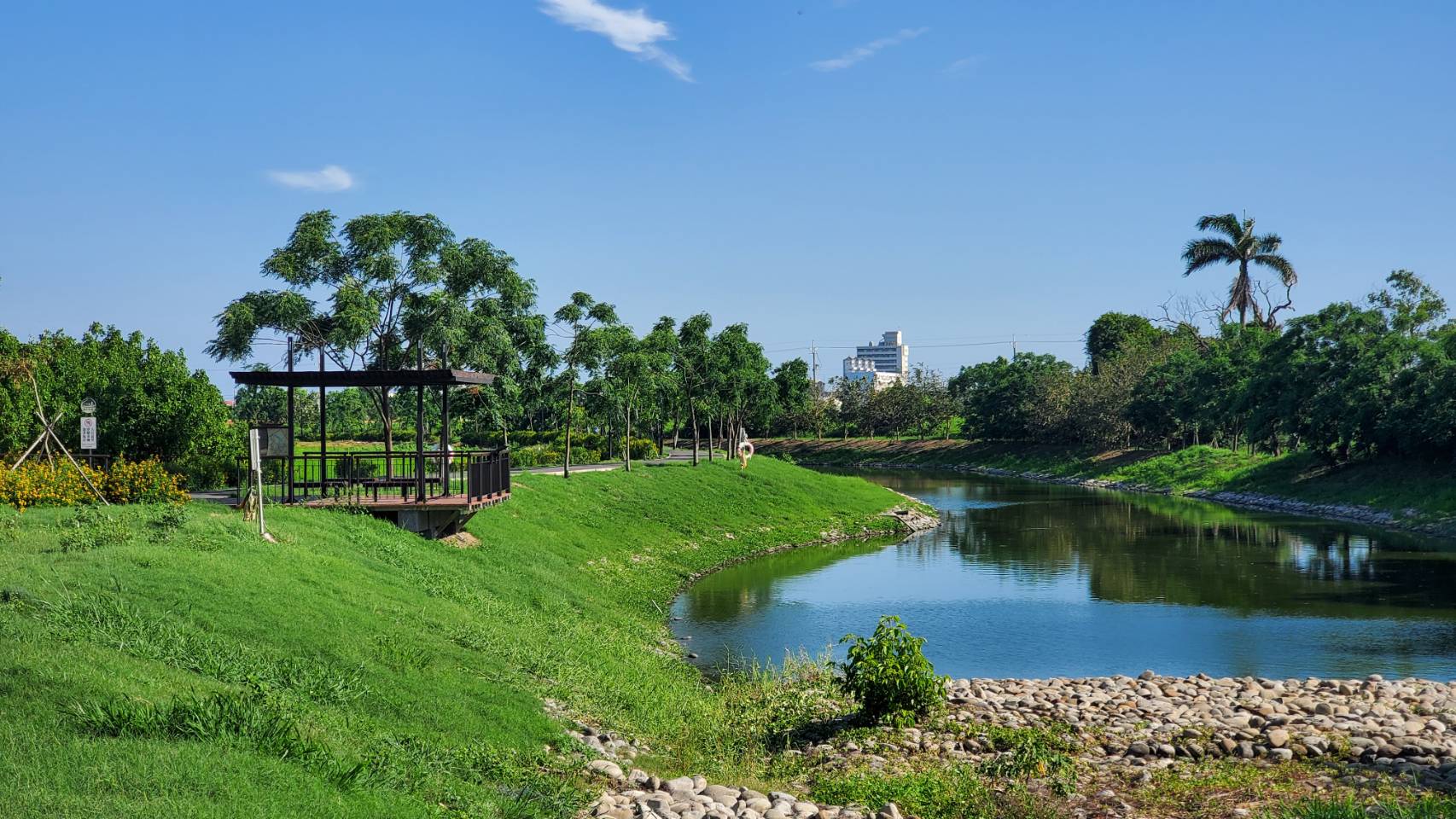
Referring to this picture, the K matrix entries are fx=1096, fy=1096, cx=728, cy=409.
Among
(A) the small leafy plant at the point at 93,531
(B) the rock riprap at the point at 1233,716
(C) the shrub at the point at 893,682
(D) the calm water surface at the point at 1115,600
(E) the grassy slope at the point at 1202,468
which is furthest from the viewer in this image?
(E) the grassy slope at the point at 1202,468

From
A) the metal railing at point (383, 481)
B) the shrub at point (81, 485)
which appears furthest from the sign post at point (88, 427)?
the metal railing at point (383, 481)

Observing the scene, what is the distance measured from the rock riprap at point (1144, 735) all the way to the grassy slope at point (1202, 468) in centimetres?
3614

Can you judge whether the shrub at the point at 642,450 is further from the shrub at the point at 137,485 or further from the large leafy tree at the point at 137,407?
the shrub at the point at 137,485

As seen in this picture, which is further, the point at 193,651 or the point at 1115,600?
the point at 1115,600

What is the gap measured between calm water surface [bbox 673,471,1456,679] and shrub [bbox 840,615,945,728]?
635 cm

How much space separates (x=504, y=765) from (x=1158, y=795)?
7.95 m

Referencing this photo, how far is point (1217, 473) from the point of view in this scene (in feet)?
231

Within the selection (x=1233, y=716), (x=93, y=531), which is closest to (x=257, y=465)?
(x=93, y=531)

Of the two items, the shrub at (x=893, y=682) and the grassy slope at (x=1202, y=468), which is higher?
the grassy slope at (x=1202, y=468)

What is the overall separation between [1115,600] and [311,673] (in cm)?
2532

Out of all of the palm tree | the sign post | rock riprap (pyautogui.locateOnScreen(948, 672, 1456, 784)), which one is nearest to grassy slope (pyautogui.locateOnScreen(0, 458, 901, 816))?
the sign post

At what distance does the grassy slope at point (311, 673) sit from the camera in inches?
348

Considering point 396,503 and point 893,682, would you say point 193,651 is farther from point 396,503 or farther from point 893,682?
point 396,503

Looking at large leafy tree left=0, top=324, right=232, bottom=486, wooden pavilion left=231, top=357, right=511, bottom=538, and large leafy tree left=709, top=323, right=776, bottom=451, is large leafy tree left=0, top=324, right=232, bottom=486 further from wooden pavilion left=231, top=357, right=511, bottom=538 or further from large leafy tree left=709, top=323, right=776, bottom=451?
large leafy tree left=709, top=323, right=776, bottom=451
